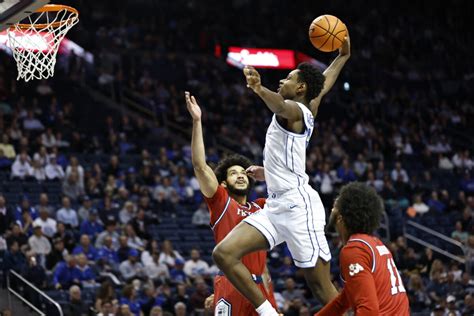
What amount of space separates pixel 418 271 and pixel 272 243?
11.5m

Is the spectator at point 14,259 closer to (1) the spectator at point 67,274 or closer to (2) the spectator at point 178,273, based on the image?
(1) the spectator at point 67,274

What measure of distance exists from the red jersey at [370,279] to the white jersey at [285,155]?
1168mm

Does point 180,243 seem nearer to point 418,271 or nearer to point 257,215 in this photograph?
point 418,271

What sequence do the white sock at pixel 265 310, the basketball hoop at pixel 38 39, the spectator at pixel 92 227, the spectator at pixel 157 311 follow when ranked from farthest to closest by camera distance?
the spectator at pixel 92 227, the spectator at pixel 157 311, the basketball hoop at pixel 38 39, the white sock at pixel 265 310

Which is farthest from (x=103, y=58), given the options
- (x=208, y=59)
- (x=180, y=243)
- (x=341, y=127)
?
(x=180, y=243)

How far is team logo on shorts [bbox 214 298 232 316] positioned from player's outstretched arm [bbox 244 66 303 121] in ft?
5.89

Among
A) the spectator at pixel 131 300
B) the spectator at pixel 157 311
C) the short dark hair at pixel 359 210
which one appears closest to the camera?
the short dark hair at pixel 359 210

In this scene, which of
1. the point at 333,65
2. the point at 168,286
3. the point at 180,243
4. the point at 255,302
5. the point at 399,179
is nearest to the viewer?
A: the point at 255,302

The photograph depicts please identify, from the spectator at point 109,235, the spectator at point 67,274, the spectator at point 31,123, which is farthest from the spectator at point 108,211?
the spectator at point 31,123

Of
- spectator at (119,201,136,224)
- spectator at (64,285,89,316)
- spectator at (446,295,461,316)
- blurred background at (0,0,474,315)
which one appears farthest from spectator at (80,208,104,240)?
spectator at (446,295,461,316)

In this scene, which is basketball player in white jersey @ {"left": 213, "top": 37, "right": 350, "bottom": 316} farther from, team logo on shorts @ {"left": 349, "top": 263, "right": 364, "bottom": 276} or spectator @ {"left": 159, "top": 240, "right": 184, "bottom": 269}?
spectator @ {"left": 159, "top": 240, "right": 184, "bottom": 269}

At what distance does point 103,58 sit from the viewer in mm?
24359

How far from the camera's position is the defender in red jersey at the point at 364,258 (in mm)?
5844

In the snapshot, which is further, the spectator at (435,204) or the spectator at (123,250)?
the spectator at (435,204)
